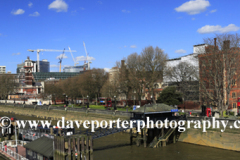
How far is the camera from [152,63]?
74.2 m

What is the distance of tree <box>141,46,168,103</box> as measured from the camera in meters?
73.6

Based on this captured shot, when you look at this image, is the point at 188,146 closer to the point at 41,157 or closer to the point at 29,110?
the point at 41,157

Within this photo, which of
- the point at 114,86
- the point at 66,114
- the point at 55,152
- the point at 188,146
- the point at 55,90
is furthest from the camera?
the point at 55,90

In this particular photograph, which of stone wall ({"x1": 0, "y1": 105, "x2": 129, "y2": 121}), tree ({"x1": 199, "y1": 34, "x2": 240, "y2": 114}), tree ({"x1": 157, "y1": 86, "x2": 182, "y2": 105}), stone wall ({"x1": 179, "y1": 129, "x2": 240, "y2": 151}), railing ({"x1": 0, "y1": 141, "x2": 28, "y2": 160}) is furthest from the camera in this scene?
tree ({"x1": 157, "y1": 86, "x2": 182, "y2": 105})

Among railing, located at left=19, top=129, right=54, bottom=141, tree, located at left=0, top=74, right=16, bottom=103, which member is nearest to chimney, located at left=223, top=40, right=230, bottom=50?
railing, located at left=19, top=129, right=54, bottom=141

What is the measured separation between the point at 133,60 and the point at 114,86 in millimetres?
10679

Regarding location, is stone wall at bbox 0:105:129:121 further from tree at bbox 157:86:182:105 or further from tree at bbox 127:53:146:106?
tree at bbox 157:86:182:105

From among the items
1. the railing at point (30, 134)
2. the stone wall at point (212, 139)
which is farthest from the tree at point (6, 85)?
the stone wall at point (212, 139)

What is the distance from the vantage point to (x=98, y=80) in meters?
99.6

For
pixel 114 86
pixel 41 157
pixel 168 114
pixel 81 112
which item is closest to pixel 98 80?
pixel 114 86

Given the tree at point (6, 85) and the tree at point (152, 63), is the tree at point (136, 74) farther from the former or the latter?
the tree at point (6, 85)

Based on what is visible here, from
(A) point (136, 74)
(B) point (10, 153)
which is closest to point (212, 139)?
(B) point (10, 153)

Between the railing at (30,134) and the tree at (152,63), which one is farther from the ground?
the tree at (152,63)

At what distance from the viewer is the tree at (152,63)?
73.6 meters
